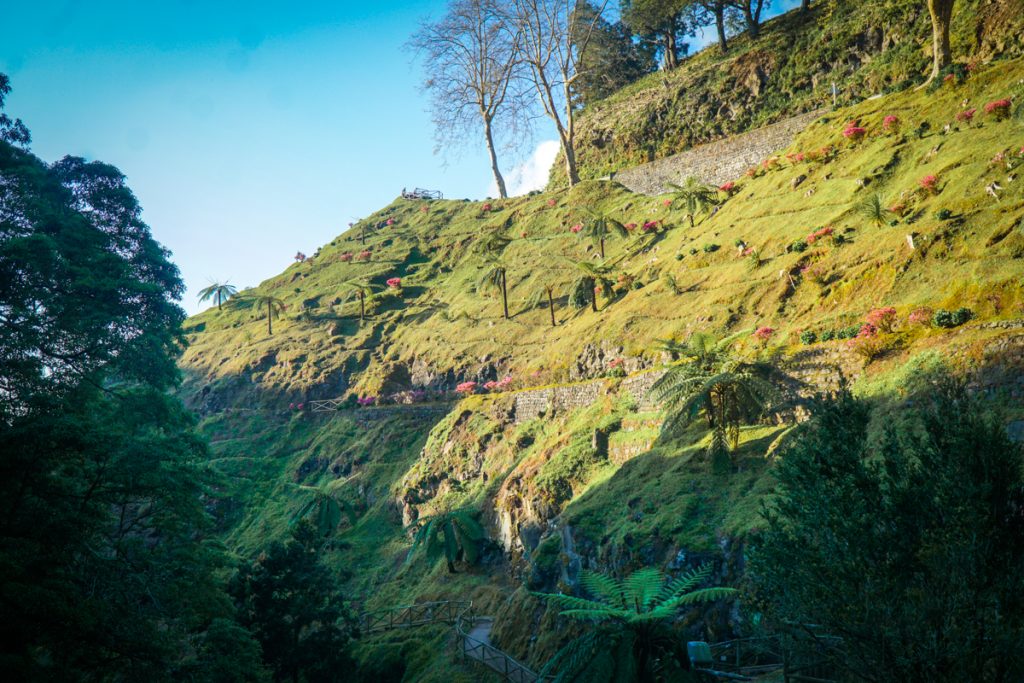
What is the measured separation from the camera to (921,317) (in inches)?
612

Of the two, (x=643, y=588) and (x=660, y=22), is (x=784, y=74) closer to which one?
(x=660, y=22)

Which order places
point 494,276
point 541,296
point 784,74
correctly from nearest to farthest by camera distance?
1. point 494,276
2. point 541,296
3. point 784,74

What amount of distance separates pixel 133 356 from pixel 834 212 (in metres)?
28.9

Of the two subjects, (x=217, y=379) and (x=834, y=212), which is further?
(x=217, y=379)

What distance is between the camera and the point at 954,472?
7.23 metres

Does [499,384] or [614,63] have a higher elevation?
[614,63]

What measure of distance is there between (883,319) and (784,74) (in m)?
35.6

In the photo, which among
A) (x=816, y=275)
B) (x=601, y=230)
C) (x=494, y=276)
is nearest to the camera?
(x=816, y=275)

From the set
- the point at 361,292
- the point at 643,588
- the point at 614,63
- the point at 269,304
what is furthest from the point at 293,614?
the point at 614,63

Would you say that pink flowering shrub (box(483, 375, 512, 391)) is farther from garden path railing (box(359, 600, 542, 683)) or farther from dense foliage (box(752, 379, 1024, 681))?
→ dense foliage (box(752, 379, 1024, 681))

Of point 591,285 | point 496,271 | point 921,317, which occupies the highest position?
point 496,271

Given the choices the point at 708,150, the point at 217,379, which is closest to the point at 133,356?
the point at 217,379

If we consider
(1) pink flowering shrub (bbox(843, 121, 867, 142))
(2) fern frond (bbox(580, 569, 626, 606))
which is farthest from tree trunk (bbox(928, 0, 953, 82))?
(2) fern frond (bbox(580, 569, 626, 606))

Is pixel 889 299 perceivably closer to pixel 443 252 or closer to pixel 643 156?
pixel 643 156
